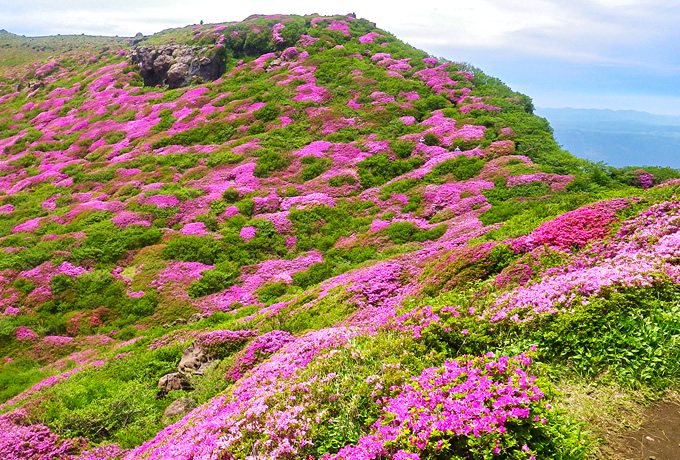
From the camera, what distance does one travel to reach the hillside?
6.61m

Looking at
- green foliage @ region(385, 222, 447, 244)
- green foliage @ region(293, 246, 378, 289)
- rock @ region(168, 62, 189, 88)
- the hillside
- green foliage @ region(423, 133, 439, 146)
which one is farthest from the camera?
rock @ region(168, 62, 189, 88)

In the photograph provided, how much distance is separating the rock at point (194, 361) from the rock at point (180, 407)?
1.47m

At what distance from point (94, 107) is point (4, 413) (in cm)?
5036

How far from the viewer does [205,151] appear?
122ft

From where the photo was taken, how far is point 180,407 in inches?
479

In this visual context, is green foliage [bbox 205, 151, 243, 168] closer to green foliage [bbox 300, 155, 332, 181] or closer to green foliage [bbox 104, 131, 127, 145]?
green foliage [bbox 300, 155, 332, 181]

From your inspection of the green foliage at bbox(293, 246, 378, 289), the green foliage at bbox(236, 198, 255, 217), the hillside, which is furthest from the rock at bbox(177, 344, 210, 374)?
the green foliage at bbox(236, 198, 255, 217)

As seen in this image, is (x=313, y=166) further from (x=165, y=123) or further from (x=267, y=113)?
(x=165, y=123)

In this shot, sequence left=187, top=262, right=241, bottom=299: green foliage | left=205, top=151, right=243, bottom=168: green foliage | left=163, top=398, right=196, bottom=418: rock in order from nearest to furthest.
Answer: left=163, top=398, right=196, bottom=418: rock < left=187, top=262, right=241, bottom=299: green foliage < left=205, top=151, right=243, bottom=168: green foliage

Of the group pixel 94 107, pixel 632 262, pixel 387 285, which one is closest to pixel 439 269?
pixel 387 285

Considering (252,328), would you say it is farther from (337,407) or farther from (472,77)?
(472,77)

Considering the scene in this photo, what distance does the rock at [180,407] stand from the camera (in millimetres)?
12053

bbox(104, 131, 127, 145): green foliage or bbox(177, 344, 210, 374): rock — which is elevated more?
bbox(104, 131, 127, 145): green foliage

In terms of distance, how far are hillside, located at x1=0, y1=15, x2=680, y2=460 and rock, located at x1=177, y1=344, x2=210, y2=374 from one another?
0.45 feet
